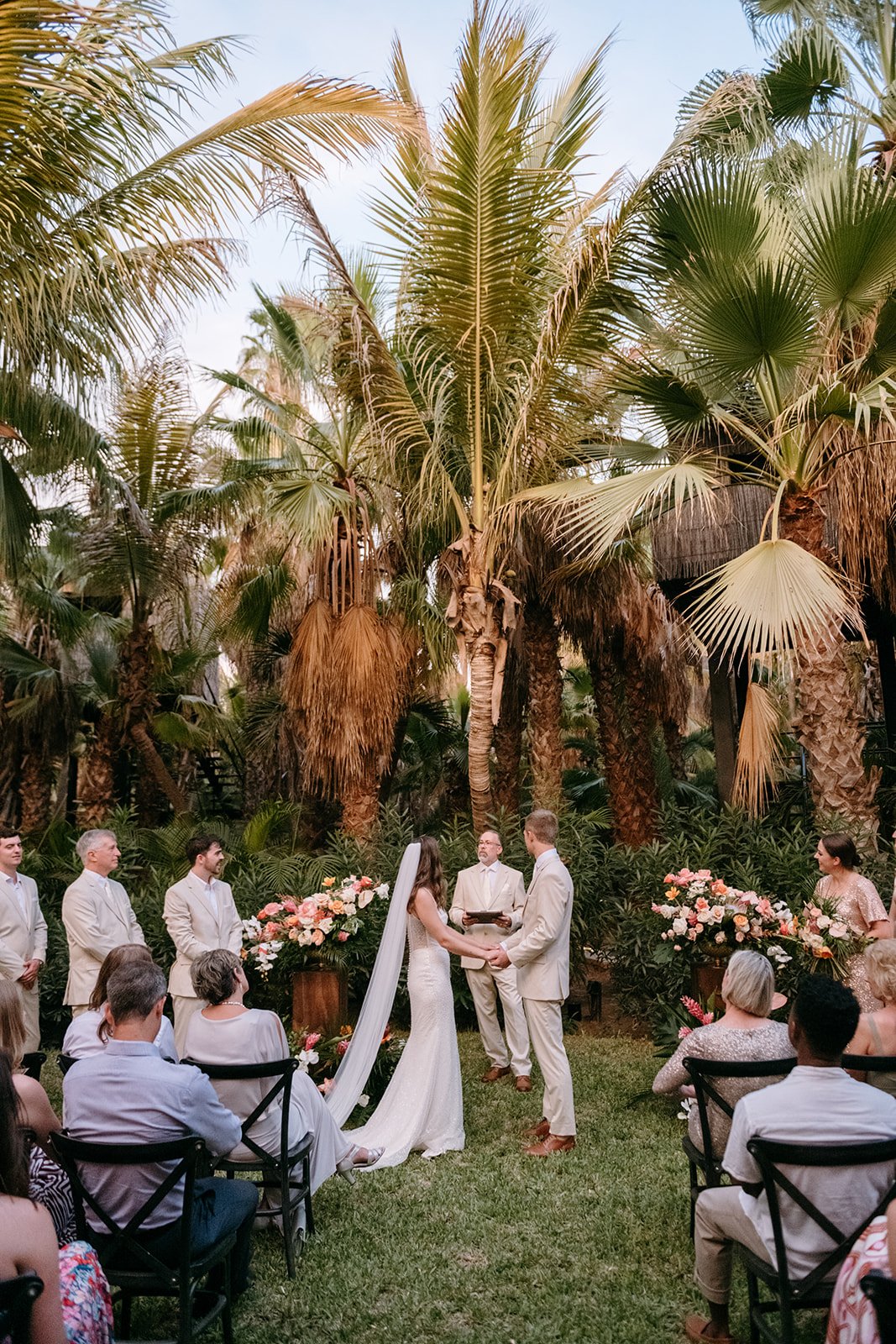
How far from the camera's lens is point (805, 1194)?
11.3ft

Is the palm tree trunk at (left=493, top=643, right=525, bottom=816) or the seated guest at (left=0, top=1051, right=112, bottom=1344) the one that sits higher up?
the palm tree trunk at (left=493, top=643, right=525, bottom=816)

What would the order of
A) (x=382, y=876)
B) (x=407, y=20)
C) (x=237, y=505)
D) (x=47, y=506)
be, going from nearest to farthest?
(x=407, y=20), (x=382, y=876), (x=237, y=505), (x=47, y=506)

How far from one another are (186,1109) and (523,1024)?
509cm

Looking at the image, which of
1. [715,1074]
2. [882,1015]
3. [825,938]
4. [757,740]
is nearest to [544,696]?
[757,740]

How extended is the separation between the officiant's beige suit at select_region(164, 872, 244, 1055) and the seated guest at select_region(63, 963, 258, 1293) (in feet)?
11.2

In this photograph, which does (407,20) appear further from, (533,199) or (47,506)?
(47,506)

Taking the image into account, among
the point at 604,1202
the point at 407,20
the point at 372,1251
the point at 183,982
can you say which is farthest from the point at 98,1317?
the point at 407,20

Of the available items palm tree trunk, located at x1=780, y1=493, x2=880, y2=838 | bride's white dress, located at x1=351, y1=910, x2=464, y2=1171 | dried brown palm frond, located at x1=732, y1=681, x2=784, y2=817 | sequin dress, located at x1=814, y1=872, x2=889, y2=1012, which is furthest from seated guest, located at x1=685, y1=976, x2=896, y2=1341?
palm tree trunk, located at x1=780, y1=493, x2=880, y2=838

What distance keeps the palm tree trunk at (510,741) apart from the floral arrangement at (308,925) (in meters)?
6.63

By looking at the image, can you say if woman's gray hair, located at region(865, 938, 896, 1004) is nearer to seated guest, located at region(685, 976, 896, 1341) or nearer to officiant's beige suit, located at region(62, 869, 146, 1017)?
seated guest, located at region(685, 976, 896, 1341)

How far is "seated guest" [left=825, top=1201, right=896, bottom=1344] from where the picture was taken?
288cm

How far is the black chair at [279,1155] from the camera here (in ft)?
15.7

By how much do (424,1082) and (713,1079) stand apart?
2.80 meters

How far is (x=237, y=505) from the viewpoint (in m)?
14.3
